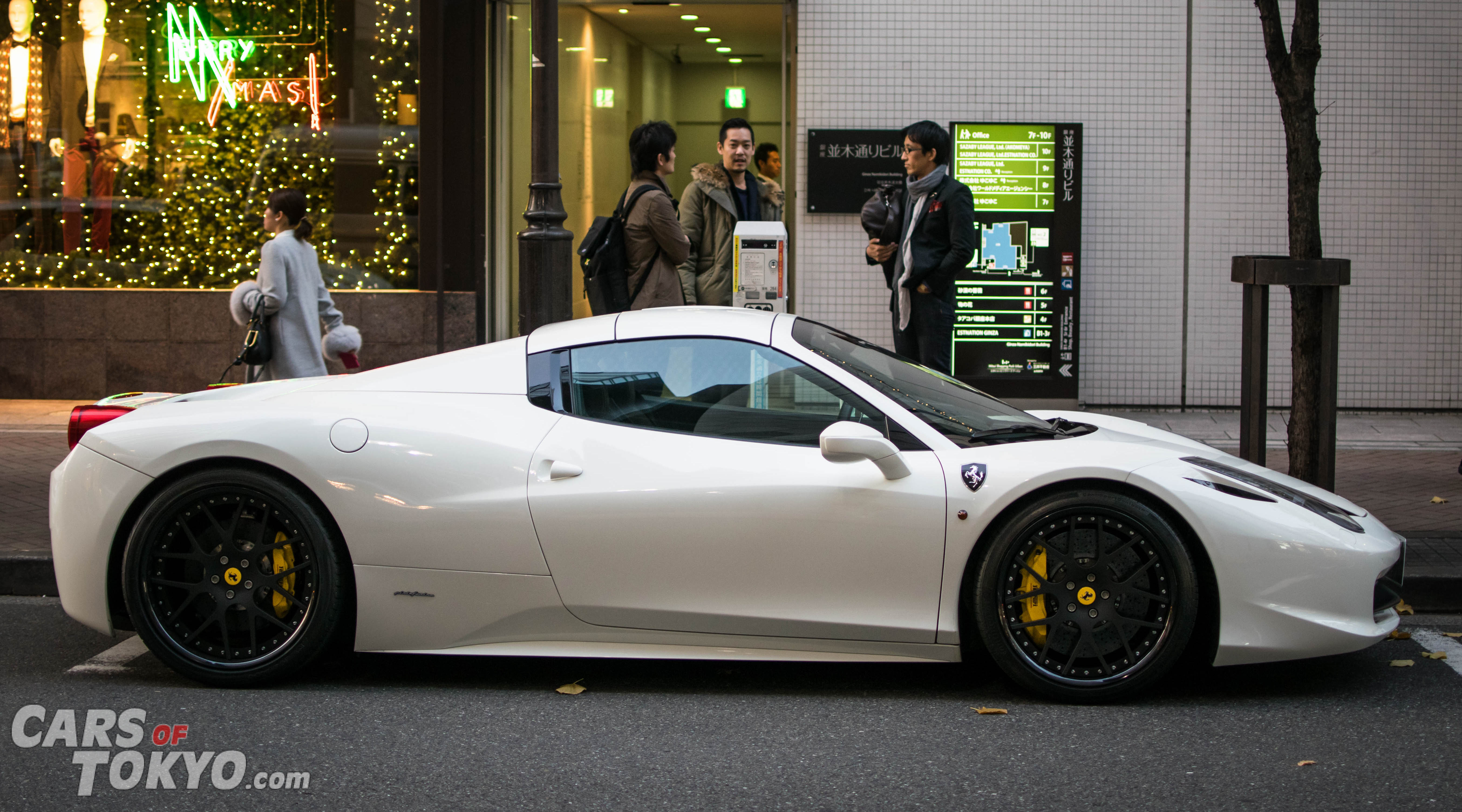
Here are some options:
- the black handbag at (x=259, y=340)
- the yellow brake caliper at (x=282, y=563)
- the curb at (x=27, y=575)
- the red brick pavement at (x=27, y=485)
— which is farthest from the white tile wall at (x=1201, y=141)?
the yellow brake caliper at (x=282, y=563)

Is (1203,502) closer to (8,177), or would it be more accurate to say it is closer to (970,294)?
(970,294)

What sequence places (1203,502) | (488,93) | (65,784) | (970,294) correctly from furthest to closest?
(488,93)
(970,294)
(1203,502)
(65,784)

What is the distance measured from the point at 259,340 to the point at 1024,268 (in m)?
5.59

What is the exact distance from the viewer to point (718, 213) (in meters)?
7.86

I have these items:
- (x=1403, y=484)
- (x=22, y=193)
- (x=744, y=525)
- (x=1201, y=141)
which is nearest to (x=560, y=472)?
(x=744, y=525)

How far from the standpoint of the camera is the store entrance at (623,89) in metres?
11.2

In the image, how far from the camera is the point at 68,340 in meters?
11.0

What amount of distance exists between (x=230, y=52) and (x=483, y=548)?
26.5 feet

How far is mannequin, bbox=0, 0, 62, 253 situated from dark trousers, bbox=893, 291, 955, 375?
23.9 feet

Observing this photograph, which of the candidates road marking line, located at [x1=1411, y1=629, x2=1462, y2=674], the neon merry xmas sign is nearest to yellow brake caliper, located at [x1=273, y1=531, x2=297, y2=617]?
road marking line, located at [x1=1411, y1=629, x2=1462, y2=674]

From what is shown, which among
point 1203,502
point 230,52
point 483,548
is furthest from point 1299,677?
point 230,52

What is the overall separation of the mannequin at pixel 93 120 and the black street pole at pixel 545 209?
19.4 feet

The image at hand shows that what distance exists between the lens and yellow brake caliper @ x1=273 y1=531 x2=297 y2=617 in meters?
4.51

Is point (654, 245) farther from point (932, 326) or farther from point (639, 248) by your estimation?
point (932, 326)
